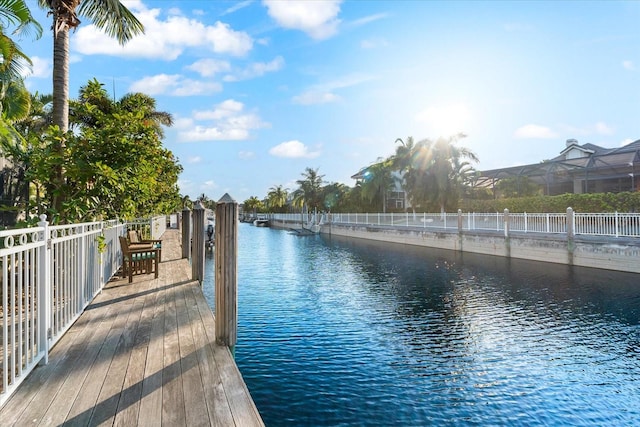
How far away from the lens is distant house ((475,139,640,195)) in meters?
24.8

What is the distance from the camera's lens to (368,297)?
10820 millimetres

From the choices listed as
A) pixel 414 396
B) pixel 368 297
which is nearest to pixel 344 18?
pixel 368 297

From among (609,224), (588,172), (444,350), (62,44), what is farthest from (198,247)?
(588,172)

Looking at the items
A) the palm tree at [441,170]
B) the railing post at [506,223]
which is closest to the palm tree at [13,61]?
the railing post at [506,223]

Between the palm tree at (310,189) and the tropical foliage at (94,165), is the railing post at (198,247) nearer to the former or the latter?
the tropical foliage at (94,165)

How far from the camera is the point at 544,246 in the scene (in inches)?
634

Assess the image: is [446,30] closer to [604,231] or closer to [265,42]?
[265,42]

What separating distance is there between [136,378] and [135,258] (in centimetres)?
470

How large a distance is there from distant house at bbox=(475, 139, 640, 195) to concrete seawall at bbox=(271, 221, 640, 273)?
10642 mm

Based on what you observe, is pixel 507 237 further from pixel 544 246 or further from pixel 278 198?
pixel 278 198

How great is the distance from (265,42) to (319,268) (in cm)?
973

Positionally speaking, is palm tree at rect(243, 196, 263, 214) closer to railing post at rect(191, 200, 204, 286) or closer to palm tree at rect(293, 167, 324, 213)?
palm tree at rect(293, 167, 324, 213)

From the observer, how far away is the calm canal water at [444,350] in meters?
4.64

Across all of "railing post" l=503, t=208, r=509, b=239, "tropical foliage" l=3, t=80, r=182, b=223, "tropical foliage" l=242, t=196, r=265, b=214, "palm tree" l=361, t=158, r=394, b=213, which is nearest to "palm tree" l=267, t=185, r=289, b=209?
"tropical foliage" l=242, t=196, r=265, b=214
